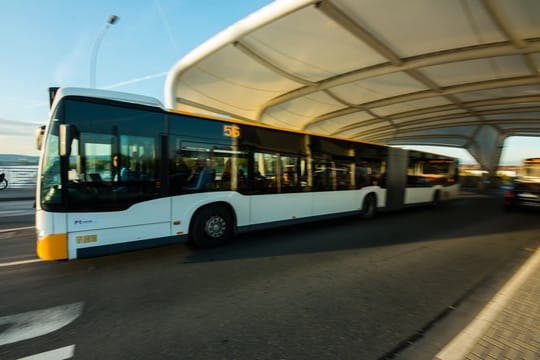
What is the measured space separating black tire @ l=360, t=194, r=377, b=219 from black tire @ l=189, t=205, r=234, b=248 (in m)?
5.70

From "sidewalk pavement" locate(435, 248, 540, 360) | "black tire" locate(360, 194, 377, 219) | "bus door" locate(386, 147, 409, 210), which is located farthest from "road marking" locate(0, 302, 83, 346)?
"bus door" locate(386, 147, 409, 210)

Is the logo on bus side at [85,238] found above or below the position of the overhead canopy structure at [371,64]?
below

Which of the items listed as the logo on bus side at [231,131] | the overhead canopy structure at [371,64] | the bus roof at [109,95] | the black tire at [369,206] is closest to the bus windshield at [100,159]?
the bus roof at [109,95]

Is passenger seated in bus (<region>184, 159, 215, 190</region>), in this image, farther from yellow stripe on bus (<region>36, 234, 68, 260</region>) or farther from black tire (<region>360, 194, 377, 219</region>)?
black tire (<region>360, 194, 377, 219</region>)

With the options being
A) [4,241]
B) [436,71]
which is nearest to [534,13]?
[436,71]

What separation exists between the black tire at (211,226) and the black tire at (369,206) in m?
5.70

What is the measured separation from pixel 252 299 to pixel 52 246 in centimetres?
327

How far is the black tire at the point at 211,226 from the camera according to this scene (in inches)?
223

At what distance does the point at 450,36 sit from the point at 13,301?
15873mm

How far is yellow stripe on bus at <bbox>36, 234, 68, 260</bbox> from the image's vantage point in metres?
4.11

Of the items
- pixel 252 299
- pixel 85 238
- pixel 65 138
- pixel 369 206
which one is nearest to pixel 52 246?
pixel 85 238

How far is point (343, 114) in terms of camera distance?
26.0 meters

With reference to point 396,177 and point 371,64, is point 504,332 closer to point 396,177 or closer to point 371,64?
point 396,177

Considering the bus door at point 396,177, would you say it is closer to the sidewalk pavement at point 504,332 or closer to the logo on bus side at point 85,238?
the sidewalk pavement at point 504,332
